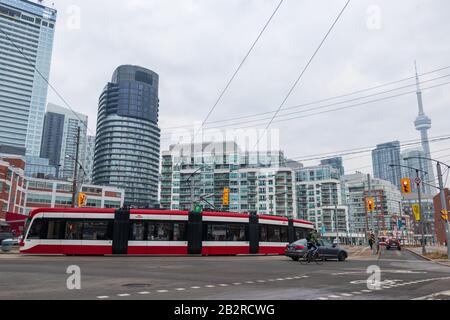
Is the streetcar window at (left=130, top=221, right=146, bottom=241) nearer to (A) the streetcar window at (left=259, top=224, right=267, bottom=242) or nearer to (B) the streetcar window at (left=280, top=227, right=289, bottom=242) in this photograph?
(A) the streetcar window at (left=259, top=224, right=267, bottom=242)

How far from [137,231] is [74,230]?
159 inches

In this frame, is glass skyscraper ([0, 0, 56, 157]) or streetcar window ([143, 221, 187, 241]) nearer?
streetcar window ([143, 221, 187, 241])

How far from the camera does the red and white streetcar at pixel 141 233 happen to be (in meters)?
23.8

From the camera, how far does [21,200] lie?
83438mm

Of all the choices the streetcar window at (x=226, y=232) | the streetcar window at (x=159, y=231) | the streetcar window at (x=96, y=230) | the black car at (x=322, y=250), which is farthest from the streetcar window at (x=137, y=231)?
the black car at (x=322, y=250)

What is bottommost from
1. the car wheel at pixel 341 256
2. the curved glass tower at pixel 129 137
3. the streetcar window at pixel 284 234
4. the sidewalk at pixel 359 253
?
the sidewalk at pixel 359 253

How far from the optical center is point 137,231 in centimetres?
2517

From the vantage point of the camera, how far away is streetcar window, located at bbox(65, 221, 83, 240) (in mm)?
23984

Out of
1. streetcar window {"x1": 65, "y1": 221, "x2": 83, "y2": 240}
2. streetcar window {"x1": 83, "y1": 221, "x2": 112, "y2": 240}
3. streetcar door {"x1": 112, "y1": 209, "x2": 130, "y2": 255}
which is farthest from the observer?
streetcar door {"x1": 112, "y1": 209, "x2": 130, "y2": 255}

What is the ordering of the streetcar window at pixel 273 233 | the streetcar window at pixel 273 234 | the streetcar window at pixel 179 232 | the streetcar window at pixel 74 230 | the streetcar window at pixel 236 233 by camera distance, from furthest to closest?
the streetcar window at pixel 273 234 < the streetcar window at pixel 273 233 < the streetcar window at pixel 236 233 < the streetcar window at pixel 179 232 < the streetcar window at pixel 74 230

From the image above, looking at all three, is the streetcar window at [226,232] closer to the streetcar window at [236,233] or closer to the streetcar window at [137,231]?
the streetcar window at [236,233]

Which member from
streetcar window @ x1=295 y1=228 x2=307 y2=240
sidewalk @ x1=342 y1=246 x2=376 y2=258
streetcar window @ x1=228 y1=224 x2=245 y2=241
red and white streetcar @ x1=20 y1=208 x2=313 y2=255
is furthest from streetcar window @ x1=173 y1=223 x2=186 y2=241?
sidewalk @ x1=342 y1=246 x2=376 y2=258

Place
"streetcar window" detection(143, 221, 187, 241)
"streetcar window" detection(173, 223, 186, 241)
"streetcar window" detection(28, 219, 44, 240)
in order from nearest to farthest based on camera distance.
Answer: "streetcar window" detection(28, 219, 44, 240) < "streetcar window" detection(143, 221, 187, 241) < "streetcar window" detection(173, 223, 186, 241)
